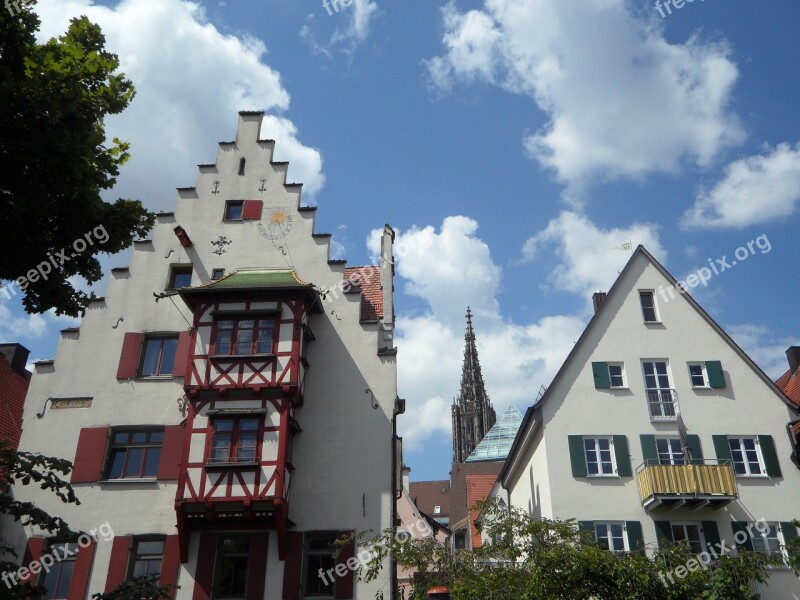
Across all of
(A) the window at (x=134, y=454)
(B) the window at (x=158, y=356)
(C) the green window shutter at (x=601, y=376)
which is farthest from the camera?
(C) the green window shutter at (x=601, y=376)

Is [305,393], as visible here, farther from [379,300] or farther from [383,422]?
[379,300]

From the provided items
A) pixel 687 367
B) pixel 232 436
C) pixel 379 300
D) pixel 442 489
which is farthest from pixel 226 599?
pixel 442 489

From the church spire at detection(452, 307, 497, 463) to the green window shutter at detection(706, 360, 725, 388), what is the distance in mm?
76803

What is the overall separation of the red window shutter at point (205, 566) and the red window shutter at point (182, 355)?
4.89m

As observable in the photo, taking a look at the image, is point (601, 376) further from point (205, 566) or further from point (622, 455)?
point (205, 566)

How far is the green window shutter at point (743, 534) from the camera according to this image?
21.4 meters

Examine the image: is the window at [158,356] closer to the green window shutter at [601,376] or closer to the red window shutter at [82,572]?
the red window shutter at [82,572]

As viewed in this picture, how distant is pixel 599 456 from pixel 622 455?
0.70 meters

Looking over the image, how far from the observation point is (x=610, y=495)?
870 inches

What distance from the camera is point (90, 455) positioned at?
20.9 meters

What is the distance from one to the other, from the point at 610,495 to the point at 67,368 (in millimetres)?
17179

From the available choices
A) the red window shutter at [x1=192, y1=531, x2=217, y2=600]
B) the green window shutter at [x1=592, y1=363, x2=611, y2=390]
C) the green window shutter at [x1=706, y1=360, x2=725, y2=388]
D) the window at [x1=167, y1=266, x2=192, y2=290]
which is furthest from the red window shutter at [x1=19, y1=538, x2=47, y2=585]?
the green window shutter at [x1=706, y1=360, x2=725, y2=388]

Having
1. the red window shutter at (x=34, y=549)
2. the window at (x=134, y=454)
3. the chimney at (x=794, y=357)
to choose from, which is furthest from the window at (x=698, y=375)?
the red window shutter at (x=34, y=549)

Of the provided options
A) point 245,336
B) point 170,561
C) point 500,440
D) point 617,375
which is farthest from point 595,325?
point 500,440
